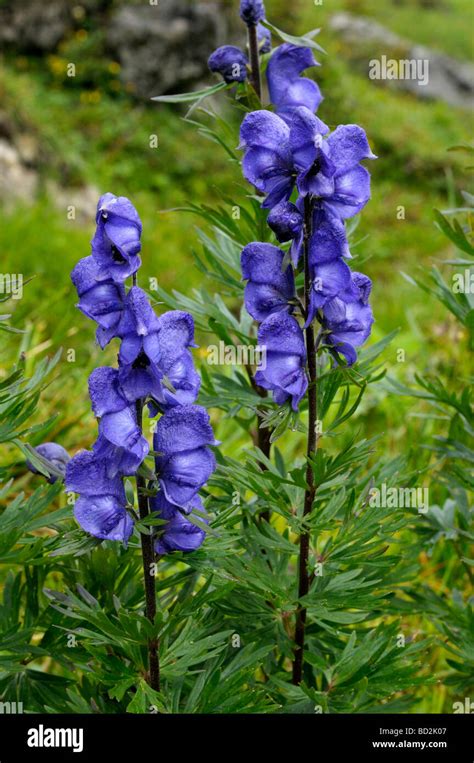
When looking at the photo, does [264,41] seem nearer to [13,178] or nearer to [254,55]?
[254,55]

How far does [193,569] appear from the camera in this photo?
5.24 ft

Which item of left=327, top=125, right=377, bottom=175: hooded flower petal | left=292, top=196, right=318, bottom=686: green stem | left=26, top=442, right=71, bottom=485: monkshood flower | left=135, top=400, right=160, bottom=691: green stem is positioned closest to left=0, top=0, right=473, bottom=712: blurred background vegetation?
left=26, top=442, right=71, bottom=485: monkshood flower

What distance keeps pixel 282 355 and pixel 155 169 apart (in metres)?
7.26

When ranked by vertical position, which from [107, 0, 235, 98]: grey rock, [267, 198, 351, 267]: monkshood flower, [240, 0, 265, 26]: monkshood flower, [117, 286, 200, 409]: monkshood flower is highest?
[107, 0, 235, 98]: grey rock

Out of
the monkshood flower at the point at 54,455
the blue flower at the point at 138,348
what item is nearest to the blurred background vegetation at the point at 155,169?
the monkshood flower at the point at 54,455

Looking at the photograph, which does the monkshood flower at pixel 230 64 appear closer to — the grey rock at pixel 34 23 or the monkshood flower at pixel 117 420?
the monkshood flower at pixel 117 420

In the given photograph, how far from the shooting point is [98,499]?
4.70ft

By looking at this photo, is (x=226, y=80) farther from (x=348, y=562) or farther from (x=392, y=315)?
(x=392, y=315)

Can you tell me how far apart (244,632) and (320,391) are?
20.3 inches

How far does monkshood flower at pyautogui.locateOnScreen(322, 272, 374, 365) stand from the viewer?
1546 mm

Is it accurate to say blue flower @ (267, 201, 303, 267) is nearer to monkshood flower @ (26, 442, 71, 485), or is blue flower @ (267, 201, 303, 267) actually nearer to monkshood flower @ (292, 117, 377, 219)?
monkshood flower @ (292, 117, 377, 219)

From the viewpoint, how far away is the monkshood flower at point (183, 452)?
145 centimetres

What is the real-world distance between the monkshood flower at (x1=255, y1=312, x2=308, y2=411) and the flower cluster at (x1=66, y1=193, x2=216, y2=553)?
126 millimetres
